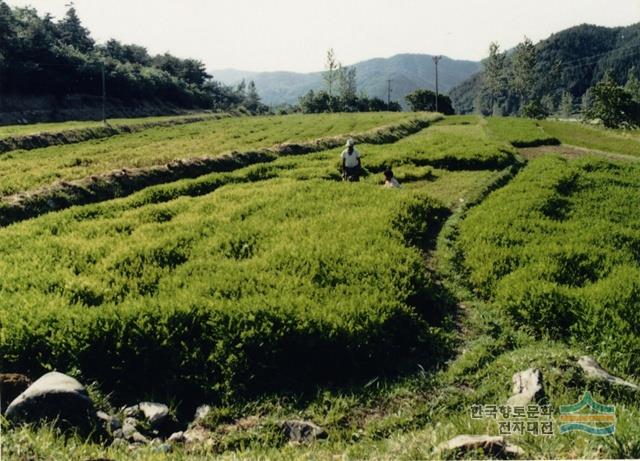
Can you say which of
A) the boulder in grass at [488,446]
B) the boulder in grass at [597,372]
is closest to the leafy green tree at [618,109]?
the boulder in grass at [597,372]

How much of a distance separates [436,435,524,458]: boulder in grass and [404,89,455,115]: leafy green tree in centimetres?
9707

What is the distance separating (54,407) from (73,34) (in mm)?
79534

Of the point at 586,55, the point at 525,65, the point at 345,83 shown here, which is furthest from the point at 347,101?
the point at 586,55

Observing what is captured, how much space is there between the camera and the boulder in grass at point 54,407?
496 cm

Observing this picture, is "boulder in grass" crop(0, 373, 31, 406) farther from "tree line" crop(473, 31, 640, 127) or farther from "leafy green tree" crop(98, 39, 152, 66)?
"leafy green tree" crop(98, 39, 152, 66)

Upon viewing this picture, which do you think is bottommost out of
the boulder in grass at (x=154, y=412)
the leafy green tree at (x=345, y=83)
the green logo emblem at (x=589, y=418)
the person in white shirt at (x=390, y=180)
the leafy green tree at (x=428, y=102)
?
the boulder in grass at (x=154, y=412)

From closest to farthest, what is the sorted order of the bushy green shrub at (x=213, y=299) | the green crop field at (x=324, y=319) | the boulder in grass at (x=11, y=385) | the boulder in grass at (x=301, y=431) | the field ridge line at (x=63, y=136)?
the boulder in grass at (x=301, y=431)
the green crop field at (x=324, y=319)
the boulder in grass at (x=11, y=385)
the bushy green shrub at (x=213, y=299)
the field ridge line at (x=63, y=136)

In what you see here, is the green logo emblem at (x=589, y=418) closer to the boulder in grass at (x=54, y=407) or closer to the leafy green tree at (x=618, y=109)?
the boulder in grass at (x=54, y=407)

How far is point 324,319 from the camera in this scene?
6.48 meters

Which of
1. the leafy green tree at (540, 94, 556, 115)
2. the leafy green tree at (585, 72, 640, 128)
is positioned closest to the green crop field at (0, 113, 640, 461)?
the leafy green tree at (585, 72, 640, 128)

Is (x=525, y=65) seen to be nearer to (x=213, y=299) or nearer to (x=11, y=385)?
(x=213, y=299)

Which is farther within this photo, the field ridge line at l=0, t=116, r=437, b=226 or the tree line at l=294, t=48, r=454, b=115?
the tree line at l=294, t=48, r=454, b=115

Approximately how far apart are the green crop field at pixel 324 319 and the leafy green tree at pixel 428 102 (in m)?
89.7

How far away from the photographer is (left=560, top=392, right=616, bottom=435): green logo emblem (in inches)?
164
